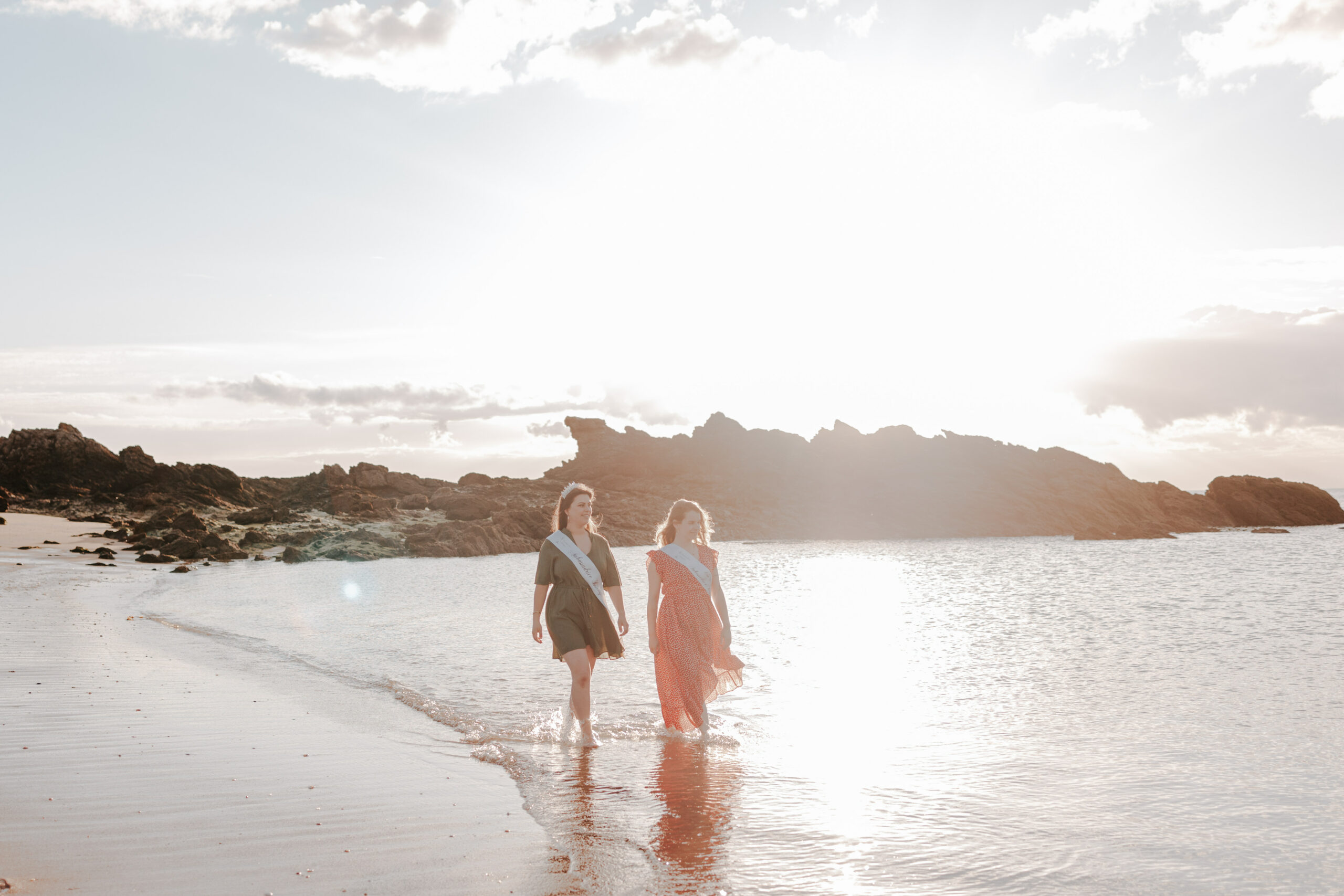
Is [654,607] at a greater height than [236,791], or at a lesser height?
greater

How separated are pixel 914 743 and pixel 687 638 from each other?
2280 millimetres

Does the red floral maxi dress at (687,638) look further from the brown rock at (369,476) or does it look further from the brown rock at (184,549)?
the brown rock at (369,476)

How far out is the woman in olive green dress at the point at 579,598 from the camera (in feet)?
25.4

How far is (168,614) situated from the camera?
737 inches

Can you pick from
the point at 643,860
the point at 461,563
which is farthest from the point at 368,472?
the point at 643,860

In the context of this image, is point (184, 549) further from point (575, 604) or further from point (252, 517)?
point (575, 604)

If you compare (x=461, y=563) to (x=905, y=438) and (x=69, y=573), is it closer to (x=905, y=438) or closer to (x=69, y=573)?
(x=69, y=573)

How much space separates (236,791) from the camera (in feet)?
19.0

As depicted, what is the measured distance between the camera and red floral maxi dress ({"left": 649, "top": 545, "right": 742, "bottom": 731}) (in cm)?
798

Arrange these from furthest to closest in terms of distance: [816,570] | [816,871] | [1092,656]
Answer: [816,570], [1092,656], [816,871]

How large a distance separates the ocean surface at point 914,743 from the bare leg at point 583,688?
0.34 meters

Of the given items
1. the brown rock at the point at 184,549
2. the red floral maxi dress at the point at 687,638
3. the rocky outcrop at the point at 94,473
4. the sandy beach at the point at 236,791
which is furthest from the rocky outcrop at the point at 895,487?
the red floral maxi dress at the point at 687,638

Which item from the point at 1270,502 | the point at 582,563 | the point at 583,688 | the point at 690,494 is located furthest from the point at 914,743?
the point at 1270,502

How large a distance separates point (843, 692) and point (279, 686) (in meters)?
6.67
